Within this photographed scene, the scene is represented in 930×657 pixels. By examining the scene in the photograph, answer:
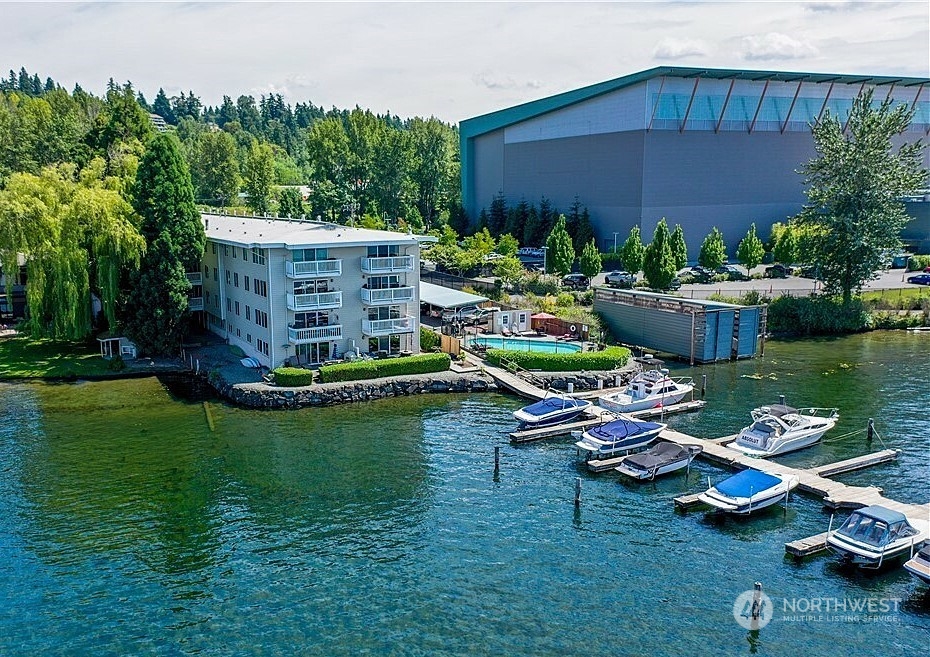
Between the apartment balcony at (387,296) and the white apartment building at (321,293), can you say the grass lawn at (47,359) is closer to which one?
the white apartment building at (321,293)

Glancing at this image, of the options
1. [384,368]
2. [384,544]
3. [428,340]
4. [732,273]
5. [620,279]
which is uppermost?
[732,273]

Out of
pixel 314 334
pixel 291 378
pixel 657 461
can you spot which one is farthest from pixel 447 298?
pixel 657 461

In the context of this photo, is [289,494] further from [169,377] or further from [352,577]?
[169,377]

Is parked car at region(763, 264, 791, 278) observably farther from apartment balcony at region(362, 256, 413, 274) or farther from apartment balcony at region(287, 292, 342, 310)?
apartment balcony at region(287, 292, 342, 310)

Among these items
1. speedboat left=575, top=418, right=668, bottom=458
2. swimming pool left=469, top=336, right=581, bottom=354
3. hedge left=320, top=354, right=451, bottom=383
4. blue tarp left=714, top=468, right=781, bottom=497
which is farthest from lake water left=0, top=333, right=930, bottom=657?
swimming pool left=469, top=336, right=581, bottom=354

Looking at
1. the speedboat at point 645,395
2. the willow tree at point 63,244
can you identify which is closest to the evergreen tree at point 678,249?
the speedboat at point 645,395

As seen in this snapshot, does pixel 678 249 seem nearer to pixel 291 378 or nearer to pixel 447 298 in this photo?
pixel 447 298

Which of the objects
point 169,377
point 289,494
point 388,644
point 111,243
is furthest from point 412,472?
point 111,243
